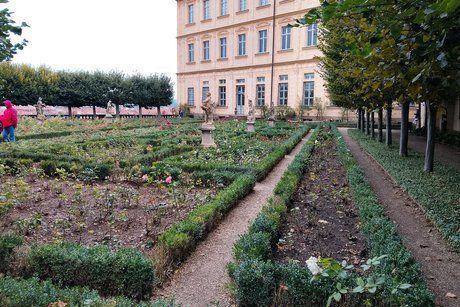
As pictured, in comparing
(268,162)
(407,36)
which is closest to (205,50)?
(268,162)

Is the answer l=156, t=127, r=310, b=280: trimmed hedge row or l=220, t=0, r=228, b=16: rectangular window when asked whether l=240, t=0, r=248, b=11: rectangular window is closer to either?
l=220, t=0, r=228, b=16: rectangular window

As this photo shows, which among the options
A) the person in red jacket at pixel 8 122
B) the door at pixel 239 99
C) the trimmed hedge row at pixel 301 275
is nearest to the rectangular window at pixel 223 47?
the door at pixel 239 99

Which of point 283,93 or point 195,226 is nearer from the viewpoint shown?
point 195,226

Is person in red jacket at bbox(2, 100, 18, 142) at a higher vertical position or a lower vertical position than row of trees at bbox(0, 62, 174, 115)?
lower

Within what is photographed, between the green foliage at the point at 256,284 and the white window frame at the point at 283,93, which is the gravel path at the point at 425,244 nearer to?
the green foliage at the point at 256,284

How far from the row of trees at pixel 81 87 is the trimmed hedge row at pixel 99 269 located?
2178 cm

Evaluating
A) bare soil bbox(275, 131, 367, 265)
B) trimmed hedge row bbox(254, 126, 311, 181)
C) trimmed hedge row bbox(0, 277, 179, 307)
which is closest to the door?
trimmed hedge row bbox(254, 126, 311, 181)

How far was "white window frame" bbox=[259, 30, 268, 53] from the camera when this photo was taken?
2705 cm

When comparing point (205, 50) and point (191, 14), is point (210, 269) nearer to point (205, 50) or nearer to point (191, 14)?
point (205, 50)

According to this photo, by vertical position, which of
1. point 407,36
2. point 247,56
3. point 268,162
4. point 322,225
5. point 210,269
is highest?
point 247,56

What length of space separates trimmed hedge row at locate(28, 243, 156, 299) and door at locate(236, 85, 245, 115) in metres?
26.4

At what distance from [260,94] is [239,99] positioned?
223 centimetres

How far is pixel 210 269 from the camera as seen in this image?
10.5 ft

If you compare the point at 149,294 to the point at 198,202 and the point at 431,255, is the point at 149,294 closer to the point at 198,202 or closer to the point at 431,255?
the point at 198,202
